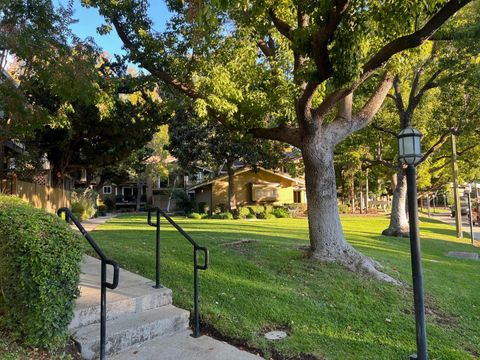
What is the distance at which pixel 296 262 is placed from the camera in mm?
8180

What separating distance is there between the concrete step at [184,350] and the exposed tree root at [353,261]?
400cm

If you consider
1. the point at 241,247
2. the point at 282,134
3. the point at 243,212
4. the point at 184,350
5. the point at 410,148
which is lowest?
the point at 184,350

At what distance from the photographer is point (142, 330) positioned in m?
4.47

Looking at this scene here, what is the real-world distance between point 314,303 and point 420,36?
4.34m

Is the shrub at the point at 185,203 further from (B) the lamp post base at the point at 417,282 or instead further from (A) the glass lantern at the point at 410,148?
(B) the lamp post base at the point at 417,282

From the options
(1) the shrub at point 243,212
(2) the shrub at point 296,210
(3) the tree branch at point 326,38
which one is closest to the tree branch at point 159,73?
(3) the tree branch at point 326,38

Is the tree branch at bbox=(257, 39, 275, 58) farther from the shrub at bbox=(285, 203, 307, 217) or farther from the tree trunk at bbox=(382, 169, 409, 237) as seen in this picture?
the shrub at bbox=(285, 203, 307, 217)

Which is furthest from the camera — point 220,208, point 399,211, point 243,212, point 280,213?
point 220,208

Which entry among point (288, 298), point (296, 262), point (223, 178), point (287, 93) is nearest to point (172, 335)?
point (288, 298)

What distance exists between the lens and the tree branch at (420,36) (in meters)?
5.69

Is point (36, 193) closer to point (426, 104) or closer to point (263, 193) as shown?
point (426, 104)

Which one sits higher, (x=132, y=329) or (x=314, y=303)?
(x=132, y=329)

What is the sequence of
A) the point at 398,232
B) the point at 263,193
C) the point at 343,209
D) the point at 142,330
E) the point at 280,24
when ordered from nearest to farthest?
the point at 142,330
the point at 280,24
the point at 398,232
the point at 263,193
the point at 343,209

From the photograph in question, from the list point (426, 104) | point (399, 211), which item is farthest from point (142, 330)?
point (426, 104)
